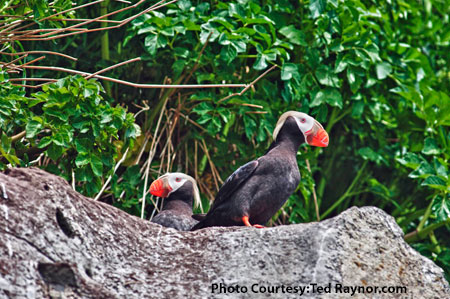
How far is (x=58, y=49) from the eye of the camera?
477 cm

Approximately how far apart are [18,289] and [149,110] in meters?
2.77

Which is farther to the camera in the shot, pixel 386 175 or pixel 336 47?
pixel 386 175

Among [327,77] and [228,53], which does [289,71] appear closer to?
[327,77]

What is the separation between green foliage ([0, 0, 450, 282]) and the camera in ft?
15.0

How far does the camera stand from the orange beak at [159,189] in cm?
452

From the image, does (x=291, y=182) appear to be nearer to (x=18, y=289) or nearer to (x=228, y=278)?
(x=228, y=278)

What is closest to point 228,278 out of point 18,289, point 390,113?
point 18,289

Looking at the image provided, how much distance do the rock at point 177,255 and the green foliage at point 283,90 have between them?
45.4 inches

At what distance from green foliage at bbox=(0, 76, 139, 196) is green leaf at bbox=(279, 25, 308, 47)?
1583 mm

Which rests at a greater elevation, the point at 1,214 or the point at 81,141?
the point at 1,214

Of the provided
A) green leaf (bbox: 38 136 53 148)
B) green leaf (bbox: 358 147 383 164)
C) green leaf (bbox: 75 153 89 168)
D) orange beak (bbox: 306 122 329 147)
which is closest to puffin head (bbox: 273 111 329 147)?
orange beak (bbox: 306 122 329 147)

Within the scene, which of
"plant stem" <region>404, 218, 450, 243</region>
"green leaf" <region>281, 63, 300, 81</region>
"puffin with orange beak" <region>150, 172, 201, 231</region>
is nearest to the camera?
"puffin with orange beak" <region>150, 172, 201, 231</region>

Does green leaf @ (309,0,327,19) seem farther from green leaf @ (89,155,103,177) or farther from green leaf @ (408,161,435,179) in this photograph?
green leaf @ (89,155,103,177)

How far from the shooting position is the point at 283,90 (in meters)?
4.91
